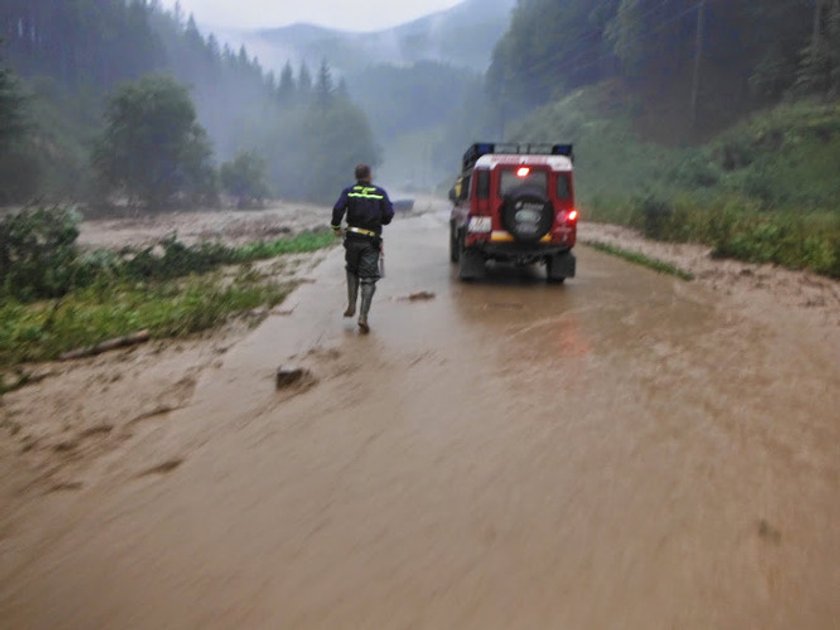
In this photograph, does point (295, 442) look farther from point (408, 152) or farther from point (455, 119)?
point (408, 152)

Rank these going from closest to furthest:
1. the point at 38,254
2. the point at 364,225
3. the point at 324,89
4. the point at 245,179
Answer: the point at 364,225 → the point at 38,254 → the point at 245,179 → the point at 324,89

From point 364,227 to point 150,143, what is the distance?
154ft

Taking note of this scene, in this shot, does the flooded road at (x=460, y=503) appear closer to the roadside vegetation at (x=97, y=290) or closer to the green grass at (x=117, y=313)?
the green grass at (x=117, y=313)

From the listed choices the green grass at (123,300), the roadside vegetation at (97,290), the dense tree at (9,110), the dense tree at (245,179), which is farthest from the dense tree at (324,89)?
the green grass at (123,300)

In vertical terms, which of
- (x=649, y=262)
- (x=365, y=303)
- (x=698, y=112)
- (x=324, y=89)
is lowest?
(x=649, y=262)

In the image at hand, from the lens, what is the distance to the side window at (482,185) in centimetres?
1134

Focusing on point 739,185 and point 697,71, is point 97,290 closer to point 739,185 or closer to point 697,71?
point 739,185

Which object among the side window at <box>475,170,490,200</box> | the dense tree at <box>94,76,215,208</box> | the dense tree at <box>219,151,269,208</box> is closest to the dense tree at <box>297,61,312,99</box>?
the dense tree at <box>219,151,269,208</box>

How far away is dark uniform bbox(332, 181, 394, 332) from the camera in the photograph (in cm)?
802

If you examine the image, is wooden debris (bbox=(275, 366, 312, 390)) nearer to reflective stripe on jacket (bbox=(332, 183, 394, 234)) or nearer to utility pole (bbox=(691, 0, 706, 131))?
reflective stripe on jacket (bbox=(332, 183, 394, 234))

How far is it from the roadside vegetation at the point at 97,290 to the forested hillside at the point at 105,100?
88.5 ft

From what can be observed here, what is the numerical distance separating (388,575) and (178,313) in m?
6.41

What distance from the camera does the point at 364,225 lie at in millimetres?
8062

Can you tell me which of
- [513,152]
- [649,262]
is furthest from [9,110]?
[649,262]
